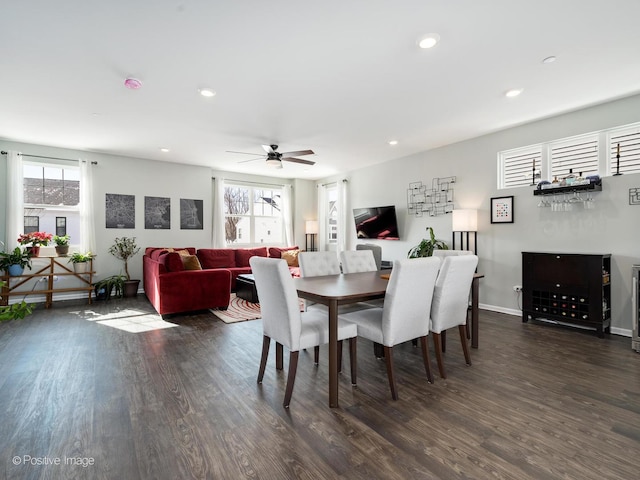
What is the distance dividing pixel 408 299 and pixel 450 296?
22.4 inches

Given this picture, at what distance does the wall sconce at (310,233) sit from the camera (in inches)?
325

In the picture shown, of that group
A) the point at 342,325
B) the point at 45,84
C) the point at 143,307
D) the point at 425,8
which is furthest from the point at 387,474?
the point at 143,307

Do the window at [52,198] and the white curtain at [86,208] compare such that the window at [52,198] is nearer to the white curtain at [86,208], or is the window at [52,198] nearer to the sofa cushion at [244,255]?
the white curtain at [86,208]

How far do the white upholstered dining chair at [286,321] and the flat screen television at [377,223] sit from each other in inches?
161

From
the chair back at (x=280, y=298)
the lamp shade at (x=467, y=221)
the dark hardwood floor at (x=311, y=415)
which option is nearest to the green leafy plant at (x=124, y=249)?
the dark hardwood floor at (x=311, y=415)

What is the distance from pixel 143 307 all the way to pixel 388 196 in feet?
15.6

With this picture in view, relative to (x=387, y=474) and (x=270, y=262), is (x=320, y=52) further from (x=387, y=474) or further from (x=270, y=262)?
(x=387, y=474)

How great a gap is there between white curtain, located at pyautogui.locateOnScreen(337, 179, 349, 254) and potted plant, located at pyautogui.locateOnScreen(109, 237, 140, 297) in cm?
421

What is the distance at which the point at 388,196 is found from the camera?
6480 mm

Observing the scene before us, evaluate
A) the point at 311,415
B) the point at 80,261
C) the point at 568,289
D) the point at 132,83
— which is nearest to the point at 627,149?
the point at 568,289

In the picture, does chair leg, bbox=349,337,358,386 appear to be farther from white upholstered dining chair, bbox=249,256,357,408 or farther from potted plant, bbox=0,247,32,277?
potted plant, bbox=0,247,32,277

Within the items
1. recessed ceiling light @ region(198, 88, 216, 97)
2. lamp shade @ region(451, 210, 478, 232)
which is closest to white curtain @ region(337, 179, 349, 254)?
lamp shade @ region(451, 210, 478, 232)

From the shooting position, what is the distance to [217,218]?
7.25m

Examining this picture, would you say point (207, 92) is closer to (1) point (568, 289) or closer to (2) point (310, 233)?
(1) point (568, 289)
